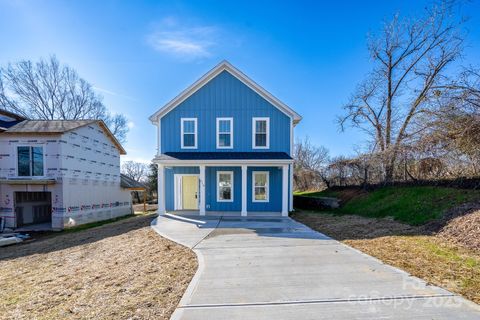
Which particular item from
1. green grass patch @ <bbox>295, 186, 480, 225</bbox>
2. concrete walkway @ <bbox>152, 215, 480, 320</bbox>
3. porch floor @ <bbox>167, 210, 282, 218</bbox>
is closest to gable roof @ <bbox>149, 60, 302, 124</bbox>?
porch floor @ <bbox>167, 210, 282, 218</bbox>

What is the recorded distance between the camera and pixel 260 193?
1352 cm

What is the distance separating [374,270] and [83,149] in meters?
18.8

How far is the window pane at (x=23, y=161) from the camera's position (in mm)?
15070

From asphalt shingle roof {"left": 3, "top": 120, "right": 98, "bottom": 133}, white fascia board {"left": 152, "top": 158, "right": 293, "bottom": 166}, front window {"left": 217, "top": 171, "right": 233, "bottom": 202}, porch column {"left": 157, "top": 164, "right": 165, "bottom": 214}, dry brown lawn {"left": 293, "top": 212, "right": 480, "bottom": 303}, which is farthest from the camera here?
asphalt shingle roof {"left": 3, "top": 120, "right": 98, "bottom": 133}

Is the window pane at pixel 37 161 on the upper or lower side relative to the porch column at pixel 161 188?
upper

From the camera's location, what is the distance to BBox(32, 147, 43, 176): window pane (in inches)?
593

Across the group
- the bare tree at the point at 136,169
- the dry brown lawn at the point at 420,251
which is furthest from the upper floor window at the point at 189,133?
the bare tree at the point at 136,169

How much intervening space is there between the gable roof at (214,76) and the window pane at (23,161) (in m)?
8.26

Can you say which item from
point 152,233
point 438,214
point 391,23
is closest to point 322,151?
point 391,23

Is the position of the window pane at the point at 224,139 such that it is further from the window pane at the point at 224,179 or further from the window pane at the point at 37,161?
the window pane at the point at 37,161

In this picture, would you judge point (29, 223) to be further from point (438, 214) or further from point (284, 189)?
point (438, 214)

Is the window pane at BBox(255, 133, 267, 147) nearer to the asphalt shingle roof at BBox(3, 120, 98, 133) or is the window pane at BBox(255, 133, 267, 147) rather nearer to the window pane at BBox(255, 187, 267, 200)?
the window pane at BBox(255, 187, 267, 200)

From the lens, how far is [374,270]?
4773mm

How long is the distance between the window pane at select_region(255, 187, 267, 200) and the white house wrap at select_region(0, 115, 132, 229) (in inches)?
466
